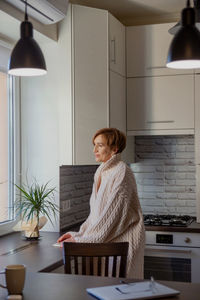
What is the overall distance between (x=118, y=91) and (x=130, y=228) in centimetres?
133

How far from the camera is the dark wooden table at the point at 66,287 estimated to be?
1796 millimetres

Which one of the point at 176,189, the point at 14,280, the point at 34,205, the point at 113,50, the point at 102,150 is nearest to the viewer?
the point at 14,280

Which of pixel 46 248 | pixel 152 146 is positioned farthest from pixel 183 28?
pixel 152 146

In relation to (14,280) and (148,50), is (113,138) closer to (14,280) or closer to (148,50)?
(148,50)

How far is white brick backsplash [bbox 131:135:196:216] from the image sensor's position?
4.21 m

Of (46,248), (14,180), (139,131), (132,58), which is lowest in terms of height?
(46,248)

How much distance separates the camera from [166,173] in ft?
14.0

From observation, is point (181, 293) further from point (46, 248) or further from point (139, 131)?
point (139, 131)

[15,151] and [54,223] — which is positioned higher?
[15,151]

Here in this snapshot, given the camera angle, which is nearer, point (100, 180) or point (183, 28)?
point (183, 28)

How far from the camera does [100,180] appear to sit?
3.04m

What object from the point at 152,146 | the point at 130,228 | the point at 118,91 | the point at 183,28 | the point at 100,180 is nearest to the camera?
the point at 183,28

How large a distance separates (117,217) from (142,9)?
6.45 feet

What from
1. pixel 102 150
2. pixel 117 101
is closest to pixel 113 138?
pixel 102 150
